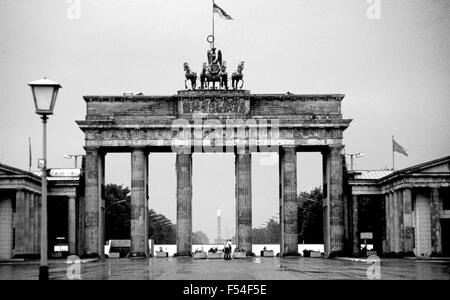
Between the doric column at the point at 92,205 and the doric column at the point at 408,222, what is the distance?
31.5 metres

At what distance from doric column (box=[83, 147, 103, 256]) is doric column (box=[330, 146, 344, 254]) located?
2452 centimetres

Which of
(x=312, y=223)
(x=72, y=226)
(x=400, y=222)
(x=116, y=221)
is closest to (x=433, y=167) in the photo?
Result: (x=400, y=222)

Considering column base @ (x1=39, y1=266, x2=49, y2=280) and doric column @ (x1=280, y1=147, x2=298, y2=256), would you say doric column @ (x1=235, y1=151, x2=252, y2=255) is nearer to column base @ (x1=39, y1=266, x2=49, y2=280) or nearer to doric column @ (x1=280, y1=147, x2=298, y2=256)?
doric column @ (x1=280, y1=147, x2=298, y2=256)

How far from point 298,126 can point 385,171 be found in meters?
21.8

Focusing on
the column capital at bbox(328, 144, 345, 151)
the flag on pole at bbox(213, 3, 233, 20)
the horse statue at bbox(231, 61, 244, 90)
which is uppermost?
the flag on pole at bbox(213, 3, 233, 20)

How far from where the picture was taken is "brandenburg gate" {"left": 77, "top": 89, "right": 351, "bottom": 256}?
290 ft

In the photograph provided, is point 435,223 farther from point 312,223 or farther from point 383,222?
point 312,223

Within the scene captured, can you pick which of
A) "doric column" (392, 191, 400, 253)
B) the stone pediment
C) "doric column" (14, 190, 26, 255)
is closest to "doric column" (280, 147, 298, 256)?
"doric column" (392, 191, 400, 253)

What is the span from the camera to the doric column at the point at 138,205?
88625 millimetres

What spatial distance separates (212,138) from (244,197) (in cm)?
704

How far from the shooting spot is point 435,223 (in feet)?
263

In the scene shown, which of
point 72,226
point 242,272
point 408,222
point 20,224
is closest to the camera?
point 242,272

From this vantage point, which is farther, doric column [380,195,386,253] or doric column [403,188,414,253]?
doric column [380,195,386,253]
